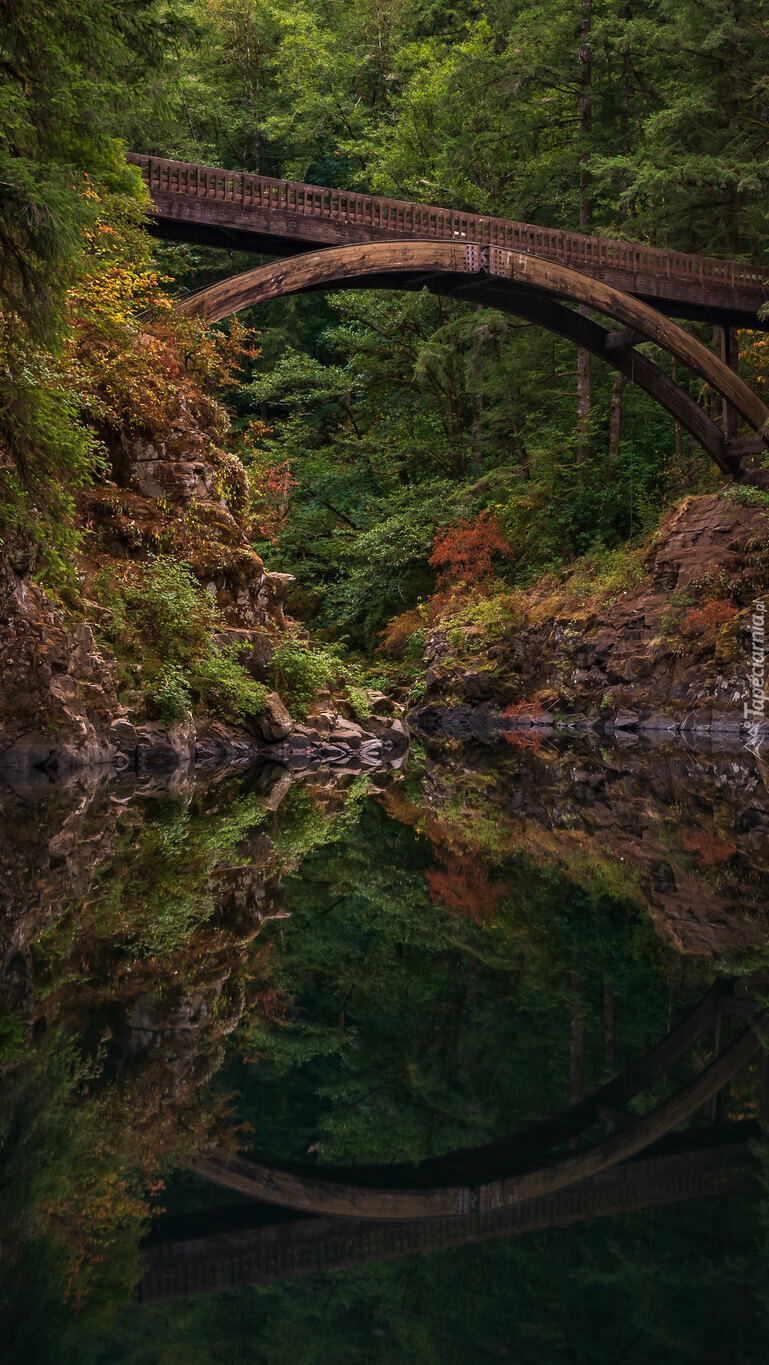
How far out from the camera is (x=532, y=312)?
22.4 metres

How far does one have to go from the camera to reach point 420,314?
3434cm

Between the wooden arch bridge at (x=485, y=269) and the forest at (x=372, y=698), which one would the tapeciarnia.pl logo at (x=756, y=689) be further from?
the wooden arch bridge at (x=485, y=269)

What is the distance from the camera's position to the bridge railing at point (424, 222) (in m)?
16.8

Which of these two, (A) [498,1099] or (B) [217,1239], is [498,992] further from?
(B) [217,1239]

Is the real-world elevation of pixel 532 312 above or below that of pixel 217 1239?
above

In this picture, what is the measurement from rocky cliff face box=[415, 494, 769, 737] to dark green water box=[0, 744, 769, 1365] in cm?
1509

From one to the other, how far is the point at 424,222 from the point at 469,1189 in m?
19.1

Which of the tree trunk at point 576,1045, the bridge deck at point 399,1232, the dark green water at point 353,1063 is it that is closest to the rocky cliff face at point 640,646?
the dark green water at point 353,1063

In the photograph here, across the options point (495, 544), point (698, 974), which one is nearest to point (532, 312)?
point (495, 544)

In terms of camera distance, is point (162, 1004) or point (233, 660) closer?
point (162, 1004)

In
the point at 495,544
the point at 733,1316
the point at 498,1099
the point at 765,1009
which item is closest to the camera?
the point at 733,1316

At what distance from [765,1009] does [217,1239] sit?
6.56ft

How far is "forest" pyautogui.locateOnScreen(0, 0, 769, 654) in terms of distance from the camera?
15.6 meters

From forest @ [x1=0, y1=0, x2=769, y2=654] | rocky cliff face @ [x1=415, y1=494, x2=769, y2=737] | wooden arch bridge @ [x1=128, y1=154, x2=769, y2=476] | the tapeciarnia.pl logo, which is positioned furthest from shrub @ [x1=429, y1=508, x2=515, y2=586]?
the tapeciarnia.pl logo
